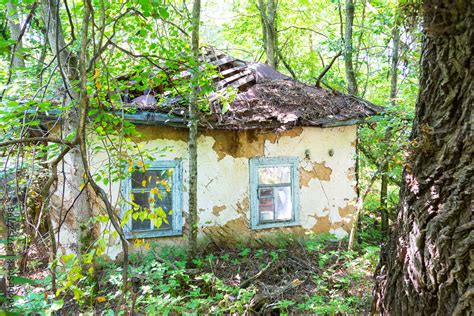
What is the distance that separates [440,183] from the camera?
1.67 m

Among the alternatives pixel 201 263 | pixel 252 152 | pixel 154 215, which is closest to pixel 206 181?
pixel 252 152

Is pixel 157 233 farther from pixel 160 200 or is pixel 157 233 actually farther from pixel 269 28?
pixel 269 28

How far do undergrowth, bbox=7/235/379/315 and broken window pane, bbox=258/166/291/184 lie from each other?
4.00 feet

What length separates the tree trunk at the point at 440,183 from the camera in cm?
156

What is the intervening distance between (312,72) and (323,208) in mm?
6805

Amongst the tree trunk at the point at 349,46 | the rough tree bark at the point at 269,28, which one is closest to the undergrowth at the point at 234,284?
the tree trunk at the point at 349,46

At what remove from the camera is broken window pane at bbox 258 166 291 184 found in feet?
22.1

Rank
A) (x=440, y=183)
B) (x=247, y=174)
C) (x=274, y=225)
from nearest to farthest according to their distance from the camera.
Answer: (x=440, y=183), (x=247, y=174), (x=274, y=225)

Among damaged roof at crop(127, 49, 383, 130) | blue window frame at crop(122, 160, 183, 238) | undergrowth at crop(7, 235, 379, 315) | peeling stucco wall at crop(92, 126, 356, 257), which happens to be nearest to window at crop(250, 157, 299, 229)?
peeling stucco wall at crop(92, 126, 356, 257)

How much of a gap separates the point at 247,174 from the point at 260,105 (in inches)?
51.0

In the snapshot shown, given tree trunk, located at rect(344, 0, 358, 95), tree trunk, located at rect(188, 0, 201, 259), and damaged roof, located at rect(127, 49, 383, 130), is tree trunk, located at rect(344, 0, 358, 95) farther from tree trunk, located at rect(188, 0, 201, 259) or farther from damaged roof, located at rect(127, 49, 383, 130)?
tree trunk, located at rect(188, 0, 201, 259)

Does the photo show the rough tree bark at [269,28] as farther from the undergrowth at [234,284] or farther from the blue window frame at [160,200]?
the undergrowth at [234,284]

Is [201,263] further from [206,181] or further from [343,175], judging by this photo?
[343,175]

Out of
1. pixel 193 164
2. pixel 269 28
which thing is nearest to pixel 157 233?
pixel 193 164
